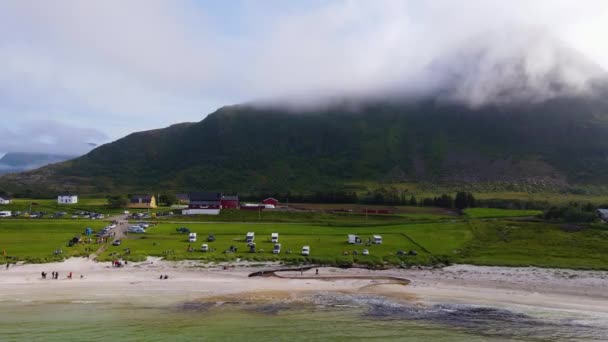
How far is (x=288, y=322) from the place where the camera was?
4212 centimetres

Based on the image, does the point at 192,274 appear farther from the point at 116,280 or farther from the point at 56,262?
the point at 56,262

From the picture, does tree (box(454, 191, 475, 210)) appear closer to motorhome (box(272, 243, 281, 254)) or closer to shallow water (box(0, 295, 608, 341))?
motorhome (box(272, 243, 281, 254))

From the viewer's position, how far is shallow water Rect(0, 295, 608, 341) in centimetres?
3825

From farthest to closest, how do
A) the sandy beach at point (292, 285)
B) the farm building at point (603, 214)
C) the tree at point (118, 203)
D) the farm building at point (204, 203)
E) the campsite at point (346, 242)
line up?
the tree at point (118, 203) → the farm building at point (204, 203) → the farm building at point (603, 214) → the campsite at point (346, 242) → the sandy beach at point (292, 285)

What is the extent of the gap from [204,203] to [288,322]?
109 m

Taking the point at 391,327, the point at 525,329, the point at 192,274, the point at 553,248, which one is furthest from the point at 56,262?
the point at 553,248

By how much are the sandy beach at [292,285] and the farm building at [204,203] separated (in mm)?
67317

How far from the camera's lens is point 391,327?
136ft

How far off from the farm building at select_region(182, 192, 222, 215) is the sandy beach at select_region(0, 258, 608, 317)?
221 feet

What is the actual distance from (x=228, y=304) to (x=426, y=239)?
1987 inches

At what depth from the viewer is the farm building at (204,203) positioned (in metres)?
136

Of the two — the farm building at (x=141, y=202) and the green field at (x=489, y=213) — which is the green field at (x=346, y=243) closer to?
the green field at (x=489, y=213)

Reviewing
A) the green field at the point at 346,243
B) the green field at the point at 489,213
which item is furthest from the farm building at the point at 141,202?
the green field at the point at 489,213

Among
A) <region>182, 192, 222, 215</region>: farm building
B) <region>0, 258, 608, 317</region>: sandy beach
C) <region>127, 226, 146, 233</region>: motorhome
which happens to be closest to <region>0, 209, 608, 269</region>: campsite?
<region>127, 226, 146, 233</region>: motorhome
